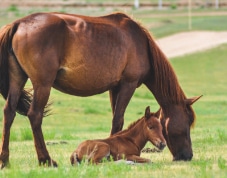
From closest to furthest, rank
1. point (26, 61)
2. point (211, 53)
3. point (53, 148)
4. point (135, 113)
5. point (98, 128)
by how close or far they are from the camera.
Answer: point (26, 61) < point (53, 148) < point (98, 128) < point (135, 113) < point (211, 53)

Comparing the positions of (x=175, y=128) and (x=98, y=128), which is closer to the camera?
(x=175, y=128)

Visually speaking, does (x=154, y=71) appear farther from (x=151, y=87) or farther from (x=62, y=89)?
(x=62, y=89)

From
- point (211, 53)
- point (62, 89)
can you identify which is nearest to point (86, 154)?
point (62, 89)

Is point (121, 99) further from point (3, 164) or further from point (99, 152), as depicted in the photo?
point (3, 164)

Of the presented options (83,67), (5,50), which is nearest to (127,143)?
(83,67)

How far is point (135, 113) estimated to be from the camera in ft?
82.1

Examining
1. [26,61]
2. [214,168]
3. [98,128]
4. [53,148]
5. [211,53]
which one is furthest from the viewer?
[211,53]

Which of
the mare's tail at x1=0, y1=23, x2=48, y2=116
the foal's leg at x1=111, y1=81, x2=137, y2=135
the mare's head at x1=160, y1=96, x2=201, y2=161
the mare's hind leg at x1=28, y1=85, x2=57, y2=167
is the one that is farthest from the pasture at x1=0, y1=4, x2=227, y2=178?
the mare's tail at x1=0, y1=23, x2=48, y2=116

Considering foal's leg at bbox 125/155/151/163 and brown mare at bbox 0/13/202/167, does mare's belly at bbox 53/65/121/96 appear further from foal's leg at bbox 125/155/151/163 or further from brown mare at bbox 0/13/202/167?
foal's leg at bbox 125/155/151/163

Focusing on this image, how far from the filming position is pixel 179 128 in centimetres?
1238

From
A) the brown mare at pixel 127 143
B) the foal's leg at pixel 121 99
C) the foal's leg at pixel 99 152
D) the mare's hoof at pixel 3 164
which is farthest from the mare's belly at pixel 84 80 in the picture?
the mare's hoof at pixel 3 164

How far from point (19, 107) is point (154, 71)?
200 centimetres

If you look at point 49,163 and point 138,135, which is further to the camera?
point 138,135

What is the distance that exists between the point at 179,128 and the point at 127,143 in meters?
1.06
